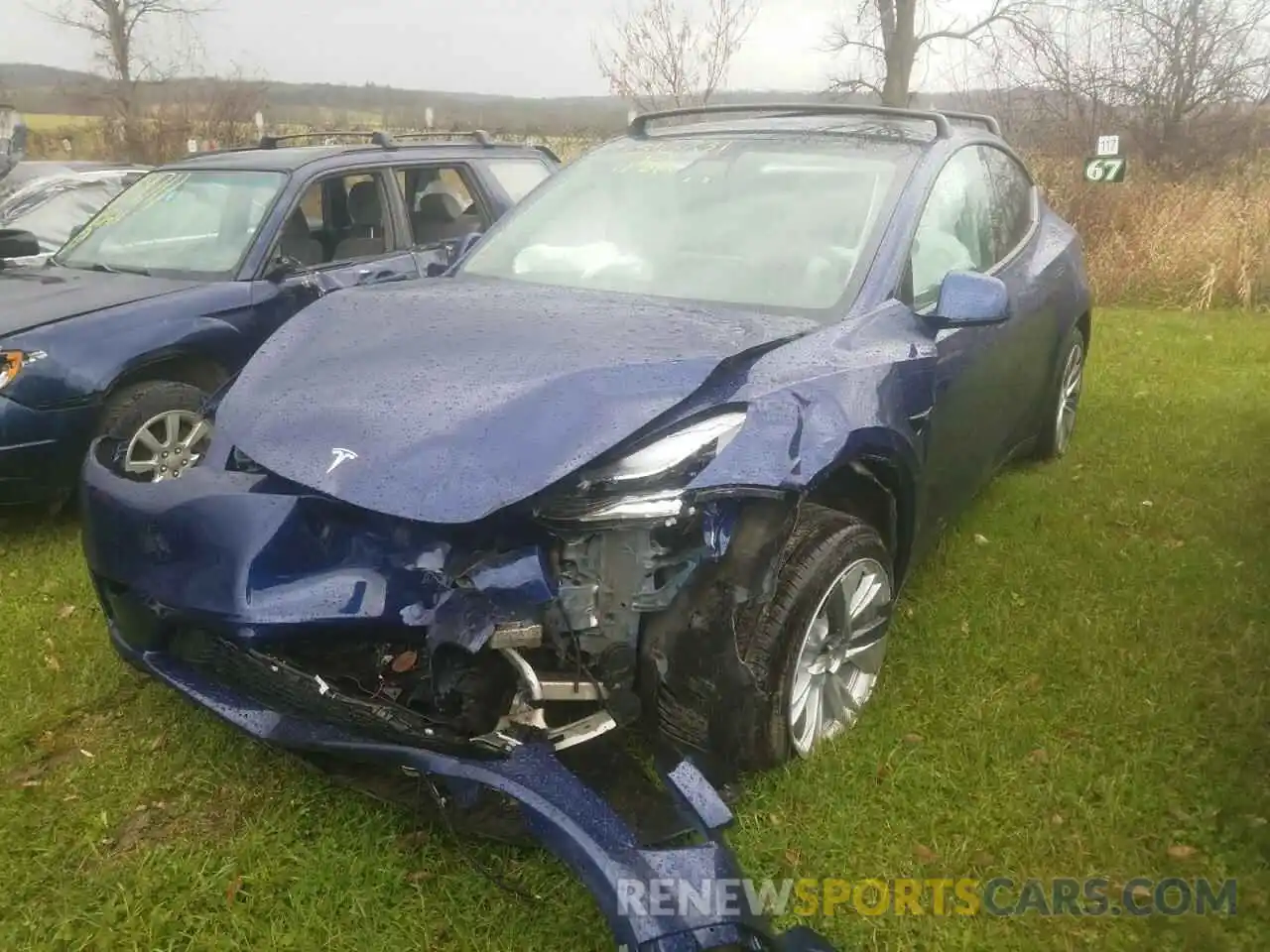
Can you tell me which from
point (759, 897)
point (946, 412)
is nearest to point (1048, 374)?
point (946, 412)

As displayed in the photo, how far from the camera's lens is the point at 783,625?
2.51 metres

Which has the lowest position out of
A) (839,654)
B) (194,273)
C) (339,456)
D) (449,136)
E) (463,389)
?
(839,654)

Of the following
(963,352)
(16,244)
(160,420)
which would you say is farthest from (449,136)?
(963,352)

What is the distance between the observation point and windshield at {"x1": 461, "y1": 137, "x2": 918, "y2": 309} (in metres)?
3.21

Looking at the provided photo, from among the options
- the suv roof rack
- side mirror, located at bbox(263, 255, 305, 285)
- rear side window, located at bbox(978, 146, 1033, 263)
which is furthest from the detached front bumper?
the suv roof rack

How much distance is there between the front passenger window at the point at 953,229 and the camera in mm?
3364

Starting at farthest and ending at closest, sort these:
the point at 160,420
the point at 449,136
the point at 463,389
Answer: the point at 449,136, the point at 160,420, the point at 463,389

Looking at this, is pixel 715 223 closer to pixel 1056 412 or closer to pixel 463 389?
pixel 463 389

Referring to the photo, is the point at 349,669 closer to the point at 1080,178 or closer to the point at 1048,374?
the point at 1048,374

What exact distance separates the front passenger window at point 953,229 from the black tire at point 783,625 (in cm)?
101

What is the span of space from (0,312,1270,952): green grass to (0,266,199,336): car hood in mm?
1085

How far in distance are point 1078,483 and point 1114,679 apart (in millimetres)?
1944

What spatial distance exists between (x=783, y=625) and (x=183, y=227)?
436 centimetres

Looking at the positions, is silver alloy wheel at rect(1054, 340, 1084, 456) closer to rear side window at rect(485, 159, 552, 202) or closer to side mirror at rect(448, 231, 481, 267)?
side mirror at rect(448, 231, 481, 267)
